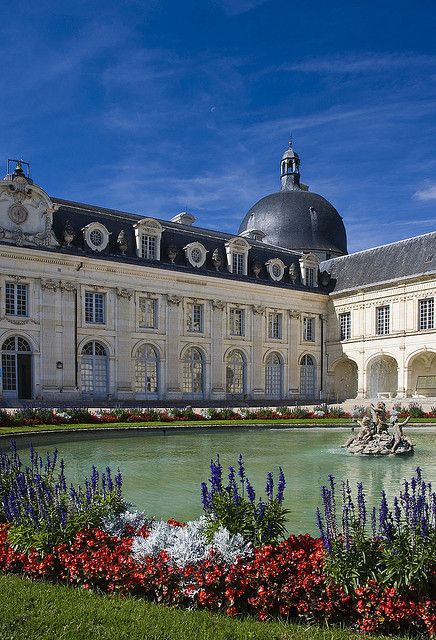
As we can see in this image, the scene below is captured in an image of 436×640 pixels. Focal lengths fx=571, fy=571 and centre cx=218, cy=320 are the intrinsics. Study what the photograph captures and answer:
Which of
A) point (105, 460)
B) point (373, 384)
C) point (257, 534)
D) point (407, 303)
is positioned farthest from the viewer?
point (373, 384)

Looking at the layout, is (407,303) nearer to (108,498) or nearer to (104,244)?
(104,244)

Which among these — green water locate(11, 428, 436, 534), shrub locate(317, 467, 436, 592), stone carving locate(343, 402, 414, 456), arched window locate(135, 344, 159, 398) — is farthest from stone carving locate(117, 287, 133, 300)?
shrub locate(317, 467, 436, 592)

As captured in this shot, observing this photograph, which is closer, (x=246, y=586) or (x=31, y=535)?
(x=246, y=586)

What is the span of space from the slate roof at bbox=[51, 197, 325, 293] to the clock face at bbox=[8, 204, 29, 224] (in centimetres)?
194

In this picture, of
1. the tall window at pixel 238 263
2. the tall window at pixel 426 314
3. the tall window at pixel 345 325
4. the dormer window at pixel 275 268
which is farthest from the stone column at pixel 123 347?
the tall window at pixel 426 314

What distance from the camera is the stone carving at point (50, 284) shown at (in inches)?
1261

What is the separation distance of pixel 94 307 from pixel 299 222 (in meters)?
23.3

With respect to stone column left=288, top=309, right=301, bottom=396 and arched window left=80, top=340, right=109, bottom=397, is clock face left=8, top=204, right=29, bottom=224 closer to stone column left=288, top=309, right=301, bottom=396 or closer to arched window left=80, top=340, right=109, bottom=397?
arched window left=80, top=340, right=109, bottom=397

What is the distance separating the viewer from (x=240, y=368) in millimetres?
40344

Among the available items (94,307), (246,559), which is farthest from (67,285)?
(246,559)

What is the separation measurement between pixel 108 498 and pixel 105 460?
7168 mm

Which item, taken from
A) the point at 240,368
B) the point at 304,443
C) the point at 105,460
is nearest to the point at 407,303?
the point at 240,368

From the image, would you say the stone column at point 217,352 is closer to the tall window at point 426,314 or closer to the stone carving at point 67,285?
the stone carving at point 67,285

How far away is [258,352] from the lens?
40.5 m
